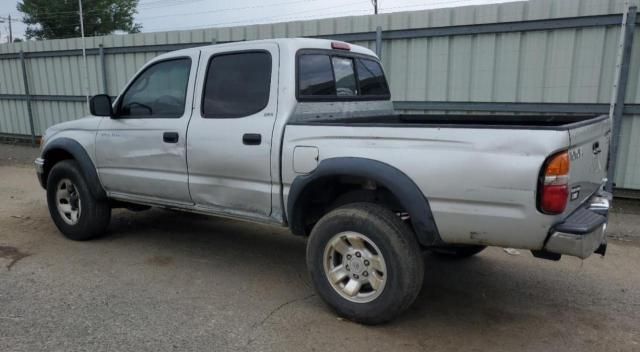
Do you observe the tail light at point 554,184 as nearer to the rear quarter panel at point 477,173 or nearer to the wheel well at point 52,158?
the rear quarter panel at point 477,173

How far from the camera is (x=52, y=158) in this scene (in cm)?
543

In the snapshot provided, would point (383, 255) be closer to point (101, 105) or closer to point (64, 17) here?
point (101, 105)

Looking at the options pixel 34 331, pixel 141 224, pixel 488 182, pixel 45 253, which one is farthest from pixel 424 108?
pixel 34 331

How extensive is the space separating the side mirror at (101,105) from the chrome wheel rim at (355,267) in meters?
2.69

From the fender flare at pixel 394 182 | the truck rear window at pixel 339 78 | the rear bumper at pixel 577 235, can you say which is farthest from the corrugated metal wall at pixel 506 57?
the fender flare at pixel 394 182

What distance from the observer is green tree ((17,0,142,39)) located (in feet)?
124

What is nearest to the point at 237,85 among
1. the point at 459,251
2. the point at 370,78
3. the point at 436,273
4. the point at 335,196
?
the point at 335,196

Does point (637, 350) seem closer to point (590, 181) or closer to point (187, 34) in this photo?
point (590, 181)

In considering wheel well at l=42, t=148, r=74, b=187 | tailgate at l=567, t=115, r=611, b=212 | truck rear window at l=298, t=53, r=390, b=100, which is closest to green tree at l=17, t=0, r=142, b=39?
wheel well at l=42, t=148, r=74, b=187

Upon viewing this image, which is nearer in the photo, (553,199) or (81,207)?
(553,199)

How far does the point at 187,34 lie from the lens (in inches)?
390

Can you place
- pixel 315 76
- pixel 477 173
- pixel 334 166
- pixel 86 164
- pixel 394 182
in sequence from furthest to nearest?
pixel 86 164, pixel 315 76, pixel 334 166, pixel 394 182, pixel 477 173

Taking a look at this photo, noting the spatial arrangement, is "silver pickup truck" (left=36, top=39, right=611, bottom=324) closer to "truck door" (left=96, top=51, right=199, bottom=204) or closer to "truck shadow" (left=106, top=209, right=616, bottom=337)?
"truck door" (left=96, top=51, right=199, bottom=204)

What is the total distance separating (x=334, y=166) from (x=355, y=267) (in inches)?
28.3
